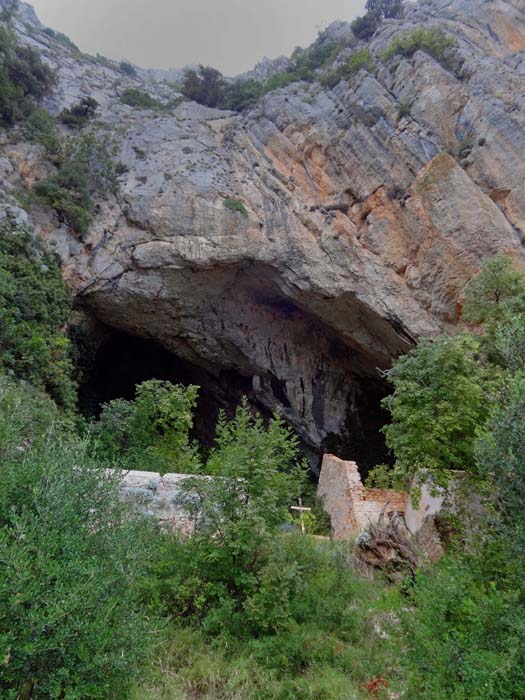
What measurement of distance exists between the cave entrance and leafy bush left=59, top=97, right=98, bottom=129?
8483 mm

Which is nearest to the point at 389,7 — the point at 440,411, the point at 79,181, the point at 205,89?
the point at 205,89

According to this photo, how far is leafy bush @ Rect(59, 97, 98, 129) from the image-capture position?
1545 cm

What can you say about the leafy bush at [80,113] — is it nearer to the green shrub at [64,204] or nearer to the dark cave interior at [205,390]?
the green shrub at [64,204]

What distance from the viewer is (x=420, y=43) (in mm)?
15688

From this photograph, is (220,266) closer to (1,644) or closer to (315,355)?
(315,355)

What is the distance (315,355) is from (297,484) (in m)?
11.4

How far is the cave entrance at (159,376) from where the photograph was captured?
1655cm

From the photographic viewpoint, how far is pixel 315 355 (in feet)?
52.6

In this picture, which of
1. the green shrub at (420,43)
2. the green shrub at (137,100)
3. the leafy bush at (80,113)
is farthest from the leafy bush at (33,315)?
the green shrub at (420,43)

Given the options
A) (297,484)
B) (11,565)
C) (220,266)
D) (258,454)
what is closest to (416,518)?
(297,484)

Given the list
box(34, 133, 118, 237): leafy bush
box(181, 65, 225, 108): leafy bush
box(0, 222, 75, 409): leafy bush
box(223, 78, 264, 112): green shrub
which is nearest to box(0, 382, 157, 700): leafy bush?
box(0, 222, 75, 409): leafy bush

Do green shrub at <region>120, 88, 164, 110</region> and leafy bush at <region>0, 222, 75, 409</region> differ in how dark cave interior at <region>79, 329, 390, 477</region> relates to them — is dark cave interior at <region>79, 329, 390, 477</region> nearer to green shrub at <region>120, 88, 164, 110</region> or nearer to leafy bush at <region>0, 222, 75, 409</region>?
leafy bush at <region>0, 222, 75, 409</region>

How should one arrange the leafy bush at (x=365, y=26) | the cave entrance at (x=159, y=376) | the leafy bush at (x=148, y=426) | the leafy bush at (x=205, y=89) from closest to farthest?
1. the leafy bush at (x=148, y=426)
2. the cave entrance at (x=159, y=376)
3. the leafy bush at (x=365, y=26)
4. the leafy bush at (x=205, y=89)

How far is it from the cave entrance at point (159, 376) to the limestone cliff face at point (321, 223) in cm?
45
